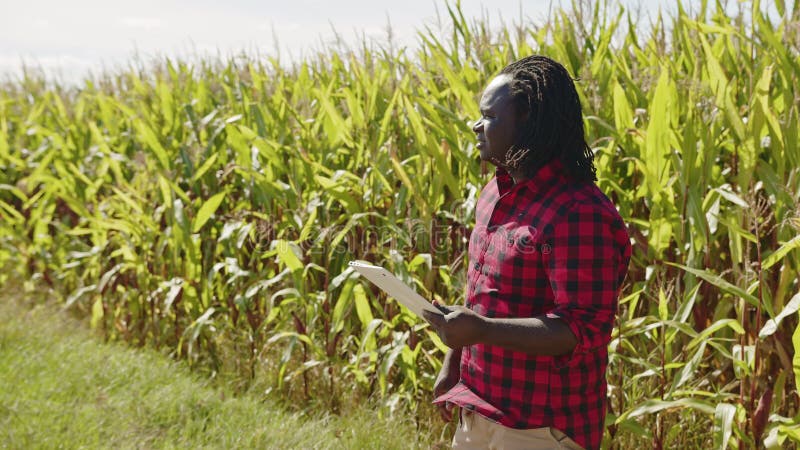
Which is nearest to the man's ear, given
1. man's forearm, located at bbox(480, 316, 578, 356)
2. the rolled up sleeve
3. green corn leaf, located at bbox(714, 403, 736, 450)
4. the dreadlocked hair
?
the dreadlocked hair

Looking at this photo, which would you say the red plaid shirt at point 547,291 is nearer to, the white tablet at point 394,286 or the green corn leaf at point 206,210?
the white tablet at point 394,286

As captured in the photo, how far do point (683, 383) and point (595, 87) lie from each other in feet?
3.63

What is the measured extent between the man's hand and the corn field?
74cm

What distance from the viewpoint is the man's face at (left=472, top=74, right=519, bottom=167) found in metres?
1.74

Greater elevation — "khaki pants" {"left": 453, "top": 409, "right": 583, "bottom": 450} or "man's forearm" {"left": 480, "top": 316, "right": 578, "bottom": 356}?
"man's forearm" {"left": 480, "top": 316, "right": 578, "bottom": 356}

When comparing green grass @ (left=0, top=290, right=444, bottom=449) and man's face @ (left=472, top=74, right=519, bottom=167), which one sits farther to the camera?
green grass @ (left=0, top=290, right=444, bottom=449)

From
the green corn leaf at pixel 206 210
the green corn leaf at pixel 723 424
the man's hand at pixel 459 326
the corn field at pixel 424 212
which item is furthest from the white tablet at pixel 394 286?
the green corn leaf at pixel 206 210

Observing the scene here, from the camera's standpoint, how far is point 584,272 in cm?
161

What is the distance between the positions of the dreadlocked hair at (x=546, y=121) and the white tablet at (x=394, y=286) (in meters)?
0.35

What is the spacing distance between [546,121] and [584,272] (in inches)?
12.2

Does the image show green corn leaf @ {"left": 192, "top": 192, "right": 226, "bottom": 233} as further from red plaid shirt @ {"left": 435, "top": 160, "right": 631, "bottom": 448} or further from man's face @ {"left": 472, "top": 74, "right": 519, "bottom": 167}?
man's face @ {"left": 472, "top": 74, "right": 519, "bottom": 167}

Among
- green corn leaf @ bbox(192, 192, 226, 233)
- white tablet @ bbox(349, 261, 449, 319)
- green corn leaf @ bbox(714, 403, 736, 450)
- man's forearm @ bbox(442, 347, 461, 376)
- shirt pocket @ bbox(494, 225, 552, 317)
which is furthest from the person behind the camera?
green corn leaf @ bbox(192, 192, 226, 233)

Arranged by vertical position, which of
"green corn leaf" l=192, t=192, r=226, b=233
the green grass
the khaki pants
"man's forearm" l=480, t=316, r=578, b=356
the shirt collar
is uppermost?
the shirt collar

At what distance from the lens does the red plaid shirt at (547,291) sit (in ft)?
5.33
